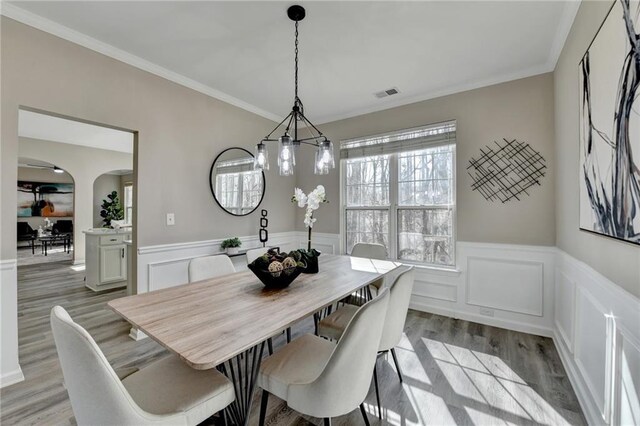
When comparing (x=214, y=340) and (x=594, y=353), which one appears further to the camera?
(x=594, y=353)

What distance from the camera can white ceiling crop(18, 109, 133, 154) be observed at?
4.11m

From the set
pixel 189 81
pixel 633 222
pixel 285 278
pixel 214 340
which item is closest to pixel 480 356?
pixel 633 222

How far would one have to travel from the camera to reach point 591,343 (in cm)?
159

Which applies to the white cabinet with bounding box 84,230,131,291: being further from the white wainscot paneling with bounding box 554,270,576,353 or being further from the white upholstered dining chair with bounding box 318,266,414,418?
the white wainscot paneling with bounding box 554,270,576,353

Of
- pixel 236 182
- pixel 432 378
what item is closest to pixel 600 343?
pixel 432 378

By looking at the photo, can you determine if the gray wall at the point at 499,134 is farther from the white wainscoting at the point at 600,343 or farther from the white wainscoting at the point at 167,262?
the white wainscoting at the point at 167,262

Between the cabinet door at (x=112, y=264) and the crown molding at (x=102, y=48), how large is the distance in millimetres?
3098

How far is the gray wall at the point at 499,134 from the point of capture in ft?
8.65

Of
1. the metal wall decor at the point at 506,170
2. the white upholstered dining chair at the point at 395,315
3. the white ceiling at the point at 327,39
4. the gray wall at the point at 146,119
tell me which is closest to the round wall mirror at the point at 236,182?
the gray wall at the point at 146,119

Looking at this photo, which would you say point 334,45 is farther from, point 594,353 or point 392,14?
point 594,353

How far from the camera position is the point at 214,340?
103 centimetres

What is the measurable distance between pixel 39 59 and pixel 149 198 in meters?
1.31

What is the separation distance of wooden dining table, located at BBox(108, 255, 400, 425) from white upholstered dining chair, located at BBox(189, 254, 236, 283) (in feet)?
0.82

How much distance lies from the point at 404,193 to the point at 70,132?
19.6ft
